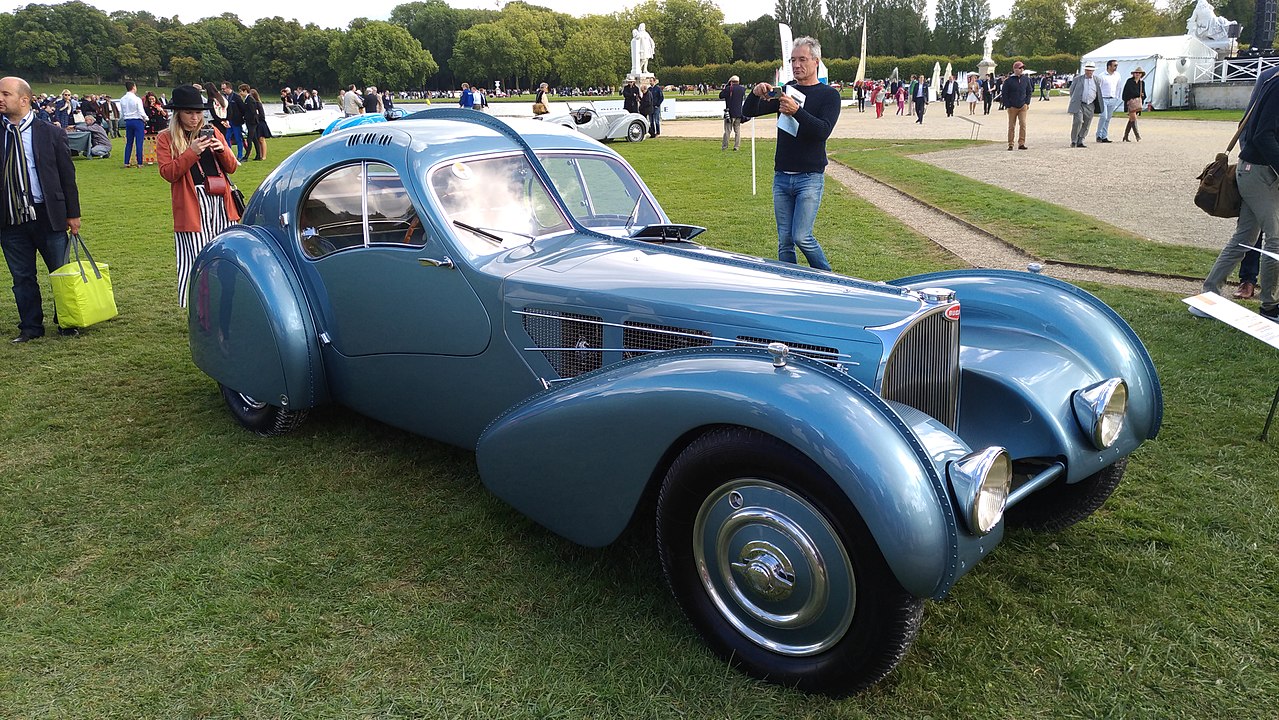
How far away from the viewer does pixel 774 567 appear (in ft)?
8.48

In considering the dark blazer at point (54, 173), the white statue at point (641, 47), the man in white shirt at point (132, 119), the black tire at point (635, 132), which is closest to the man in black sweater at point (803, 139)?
the dark blazer at point (54, 173)

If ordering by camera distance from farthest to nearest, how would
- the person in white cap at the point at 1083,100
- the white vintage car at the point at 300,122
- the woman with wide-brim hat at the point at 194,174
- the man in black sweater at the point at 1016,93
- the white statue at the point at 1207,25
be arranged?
the white statue at the point at 1207,25 < the white vintage car at the point at 300,122 < the person in white cap at the point at 1083,100 < the man in black sweater at the point at 1016,93 < the woman with wide-brim hat at the point at 194,174

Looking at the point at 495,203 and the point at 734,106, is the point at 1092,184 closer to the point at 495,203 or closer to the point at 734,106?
the point at 734,106

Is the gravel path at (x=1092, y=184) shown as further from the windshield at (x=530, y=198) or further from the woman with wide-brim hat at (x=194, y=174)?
the woman with wide-brim hat at (x=194, y=174)

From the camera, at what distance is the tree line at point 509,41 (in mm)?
83188

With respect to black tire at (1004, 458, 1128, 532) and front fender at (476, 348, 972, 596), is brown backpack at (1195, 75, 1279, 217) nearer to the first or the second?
black tire at (1004, 458, 1128, 532)

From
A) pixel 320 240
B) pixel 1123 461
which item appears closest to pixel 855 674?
pixel 1123 461

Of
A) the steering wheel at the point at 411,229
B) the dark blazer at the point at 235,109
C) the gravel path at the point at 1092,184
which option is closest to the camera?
the steering wheel at the point at 411,229

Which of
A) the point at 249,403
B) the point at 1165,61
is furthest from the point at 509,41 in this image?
the point at 249,403

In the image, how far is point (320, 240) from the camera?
4.37 metres

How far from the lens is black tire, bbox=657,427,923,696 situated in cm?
244

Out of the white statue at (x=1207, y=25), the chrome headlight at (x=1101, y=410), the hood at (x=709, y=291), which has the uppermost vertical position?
the white statue at (x=1207, y=25)

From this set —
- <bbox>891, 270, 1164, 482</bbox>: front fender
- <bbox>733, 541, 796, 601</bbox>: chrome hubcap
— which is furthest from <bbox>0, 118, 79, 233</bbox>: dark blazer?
<bbox>891, 270, 1164, 482</bbox>: front fender

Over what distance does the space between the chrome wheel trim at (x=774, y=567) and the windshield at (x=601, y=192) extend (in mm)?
1999
